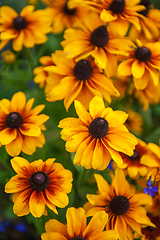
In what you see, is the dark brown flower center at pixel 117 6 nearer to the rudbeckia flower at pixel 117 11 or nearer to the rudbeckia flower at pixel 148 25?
the rudbeckia flower at pixel 117 11

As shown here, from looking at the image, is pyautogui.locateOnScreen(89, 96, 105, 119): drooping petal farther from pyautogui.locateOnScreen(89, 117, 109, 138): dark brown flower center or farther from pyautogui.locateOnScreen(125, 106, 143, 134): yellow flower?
pyautogui.locateOnScreen(125, 106, 143, 134): yellow flower

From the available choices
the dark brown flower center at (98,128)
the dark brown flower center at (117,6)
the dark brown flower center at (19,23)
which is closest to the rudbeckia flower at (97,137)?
the dark brown flower center at (98,128)

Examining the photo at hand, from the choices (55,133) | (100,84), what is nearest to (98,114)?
(100,84)

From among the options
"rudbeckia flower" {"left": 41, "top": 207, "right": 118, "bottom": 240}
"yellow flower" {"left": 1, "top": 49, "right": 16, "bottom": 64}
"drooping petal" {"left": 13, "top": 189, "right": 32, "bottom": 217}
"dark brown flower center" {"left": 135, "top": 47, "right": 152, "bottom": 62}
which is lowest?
"rudbeckia flower" {"left": 41, "top": 207, "right": 118, "bottom": 240}

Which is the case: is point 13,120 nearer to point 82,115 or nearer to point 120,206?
point 82,115

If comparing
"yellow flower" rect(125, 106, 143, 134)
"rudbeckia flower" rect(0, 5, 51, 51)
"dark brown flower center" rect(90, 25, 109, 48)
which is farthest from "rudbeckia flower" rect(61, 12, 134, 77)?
"yellow flower" rect(125, 106, 143, 134)

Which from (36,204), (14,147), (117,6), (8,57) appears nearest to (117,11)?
(117,6)
